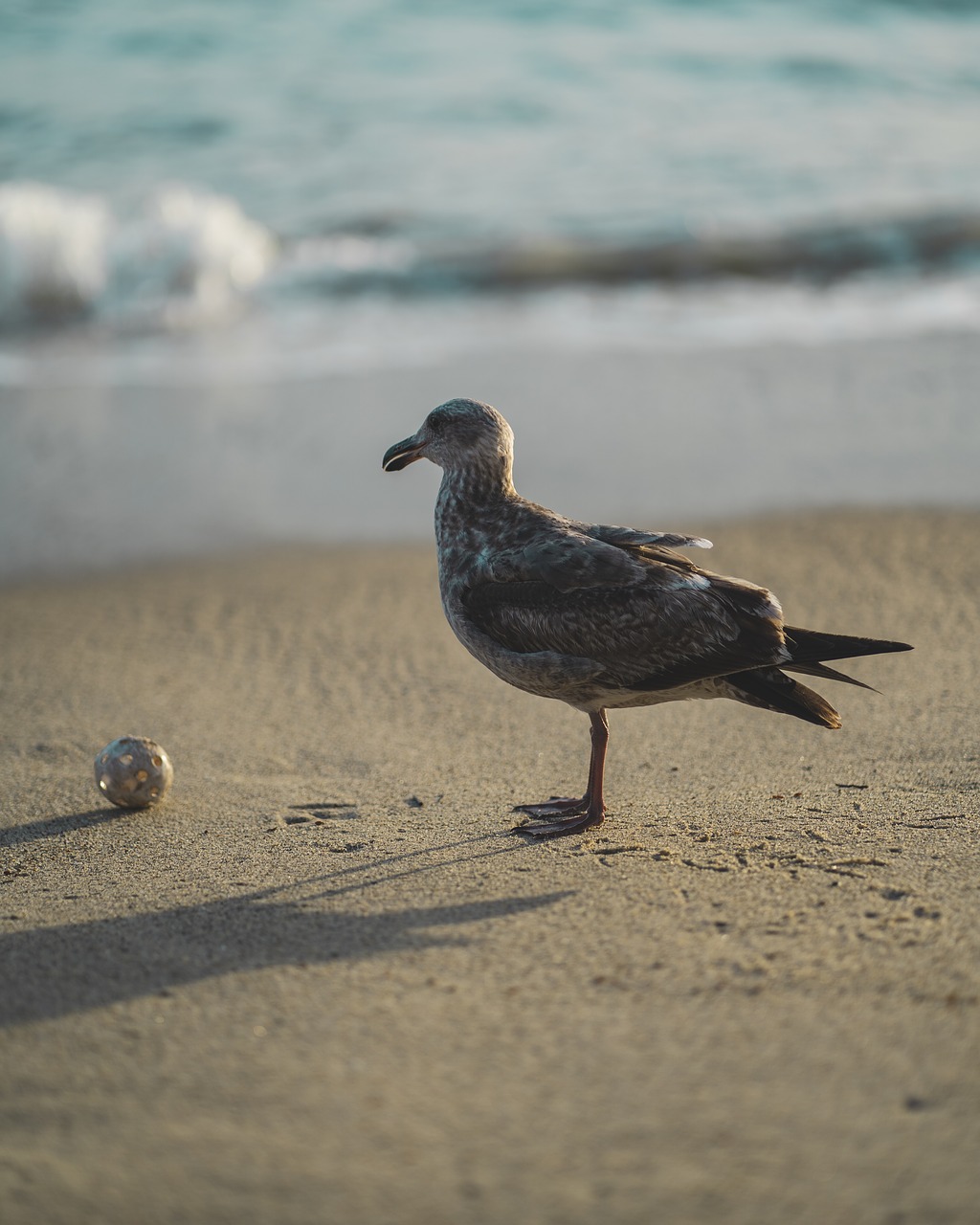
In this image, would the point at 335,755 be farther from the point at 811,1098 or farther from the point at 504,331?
the point at 504,331

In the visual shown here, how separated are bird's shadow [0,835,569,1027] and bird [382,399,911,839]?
0.61 metres

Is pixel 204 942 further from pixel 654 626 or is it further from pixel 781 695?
pixel 781 695

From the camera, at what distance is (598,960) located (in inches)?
109

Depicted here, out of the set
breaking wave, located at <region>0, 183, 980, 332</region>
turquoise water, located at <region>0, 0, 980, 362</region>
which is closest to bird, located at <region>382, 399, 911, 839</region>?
turquoise water, located at <region>0, 0, 980, 362</region>

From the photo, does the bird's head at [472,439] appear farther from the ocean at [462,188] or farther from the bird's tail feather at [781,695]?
the ocean at [462,188]

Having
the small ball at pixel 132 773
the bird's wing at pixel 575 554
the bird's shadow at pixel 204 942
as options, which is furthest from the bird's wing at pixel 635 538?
the small ball at pixel 132 773

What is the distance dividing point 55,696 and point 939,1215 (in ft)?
11.6

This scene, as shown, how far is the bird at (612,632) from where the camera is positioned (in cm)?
354

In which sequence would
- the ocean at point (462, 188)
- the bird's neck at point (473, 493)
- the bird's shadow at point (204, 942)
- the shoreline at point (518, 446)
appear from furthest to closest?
1. the ocean at point (462, 188)
2. the shoreline at point (518, 446)
3. the bird's neck at point (473, 493)
4. the bird's shadow at point (204, 942)

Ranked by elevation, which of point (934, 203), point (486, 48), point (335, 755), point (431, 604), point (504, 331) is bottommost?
point (335, 755)

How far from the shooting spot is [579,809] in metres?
3.70

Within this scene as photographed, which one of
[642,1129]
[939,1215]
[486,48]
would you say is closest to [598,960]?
[642,1129]

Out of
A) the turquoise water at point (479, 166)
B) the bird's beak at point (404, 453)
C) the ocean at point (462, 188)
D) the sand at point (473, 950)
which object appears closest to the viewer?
the sand at point (473, 950)

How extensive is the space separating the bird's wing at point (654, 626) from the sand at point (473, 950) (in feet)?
1.37
